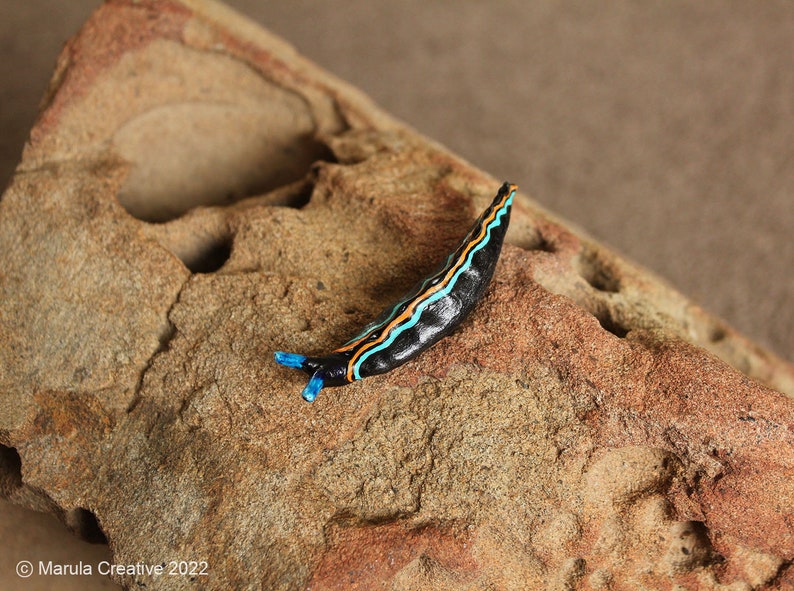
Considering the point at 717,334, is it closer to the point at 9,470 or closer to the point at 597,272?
the point at 597,272

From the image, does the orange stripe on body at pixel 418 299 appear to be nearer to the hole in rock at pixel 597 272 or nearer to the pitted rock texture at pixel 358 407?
the pitted rock texture at pixel 358 407

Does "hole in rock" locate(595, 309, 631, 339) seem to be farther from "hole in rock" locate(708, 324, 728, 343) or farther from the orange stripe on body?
"hole in rock" locate(708, 324, 728, 343)

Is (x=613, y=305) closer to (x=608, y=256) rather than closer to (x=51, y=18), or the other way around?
(x=608, y=256)

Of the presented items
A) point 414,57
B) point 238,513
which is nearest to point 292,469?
point 238,513

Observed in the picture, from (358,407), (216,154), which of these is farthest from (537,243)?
(216,154)

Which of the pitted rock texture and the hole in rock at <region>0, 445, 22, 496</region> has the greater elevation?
the pitted rock texture
